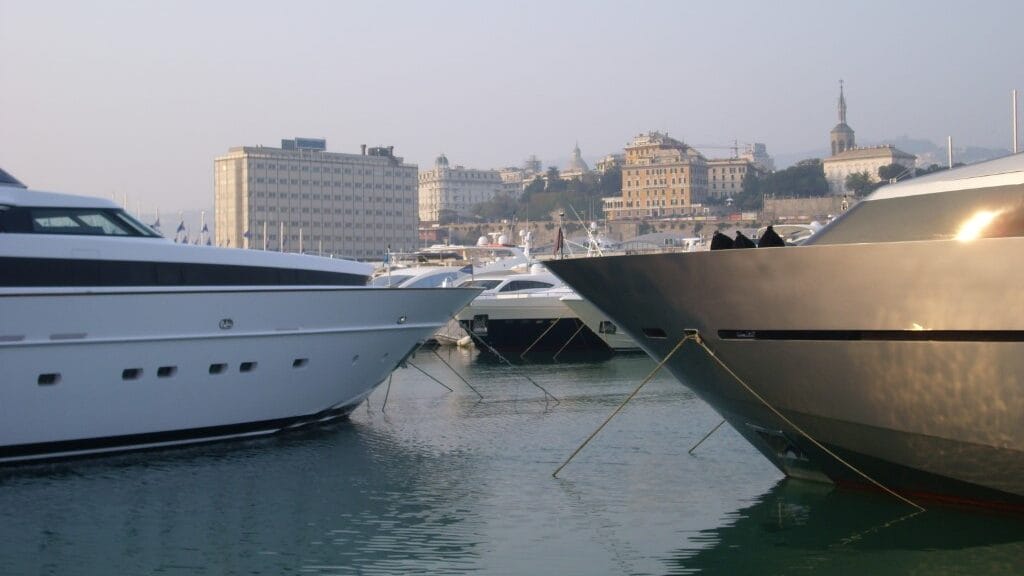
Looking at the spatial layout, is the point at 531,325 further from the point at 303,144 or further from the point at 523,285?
the point at 303,144

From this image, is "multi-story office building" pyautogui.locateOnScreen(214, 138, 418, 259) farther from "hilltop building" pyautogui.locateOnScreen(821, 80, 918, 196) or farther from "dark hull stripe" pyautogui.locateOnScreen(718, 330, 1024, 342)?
"dark hull stripe" pyautogui.locateOnScreen(718, 330, 1024, 342)

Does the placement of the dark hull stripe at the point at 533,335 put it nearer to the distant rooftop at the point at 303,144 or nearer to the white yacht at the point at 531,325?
the white yacht at the point at 531,325

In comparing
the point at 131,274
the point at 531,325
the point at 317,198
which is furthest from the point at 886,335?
the point at 317,198

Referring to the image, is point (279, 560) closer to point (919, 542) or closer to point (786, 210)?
point (919, 542)

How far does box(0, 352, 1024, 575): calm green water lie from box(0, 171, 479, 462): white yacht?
19.6 inches

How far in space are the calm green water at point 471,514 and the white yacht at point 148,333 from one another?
0.50 m

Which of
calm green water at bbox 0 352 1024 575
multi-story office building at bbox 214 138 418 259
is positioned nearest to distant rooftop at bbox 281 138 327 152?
multi-story office building at bbox 214 138 418 259

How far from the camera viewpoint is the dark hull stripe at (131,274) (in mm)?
15836

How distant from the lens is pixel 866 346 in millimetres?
11422

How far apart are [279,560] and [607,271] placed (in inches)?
166

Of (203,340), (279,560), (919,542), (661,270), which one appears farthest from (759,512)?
(203,340)

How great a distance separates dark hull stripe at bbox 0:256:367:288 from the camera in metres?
15.8

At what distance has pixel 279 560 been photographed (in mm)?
11742

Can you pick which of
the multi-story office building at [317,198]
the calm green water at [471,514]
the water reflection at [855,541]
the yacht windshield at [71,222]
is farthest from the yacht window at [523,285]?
the multi-story office building at [317,198]
